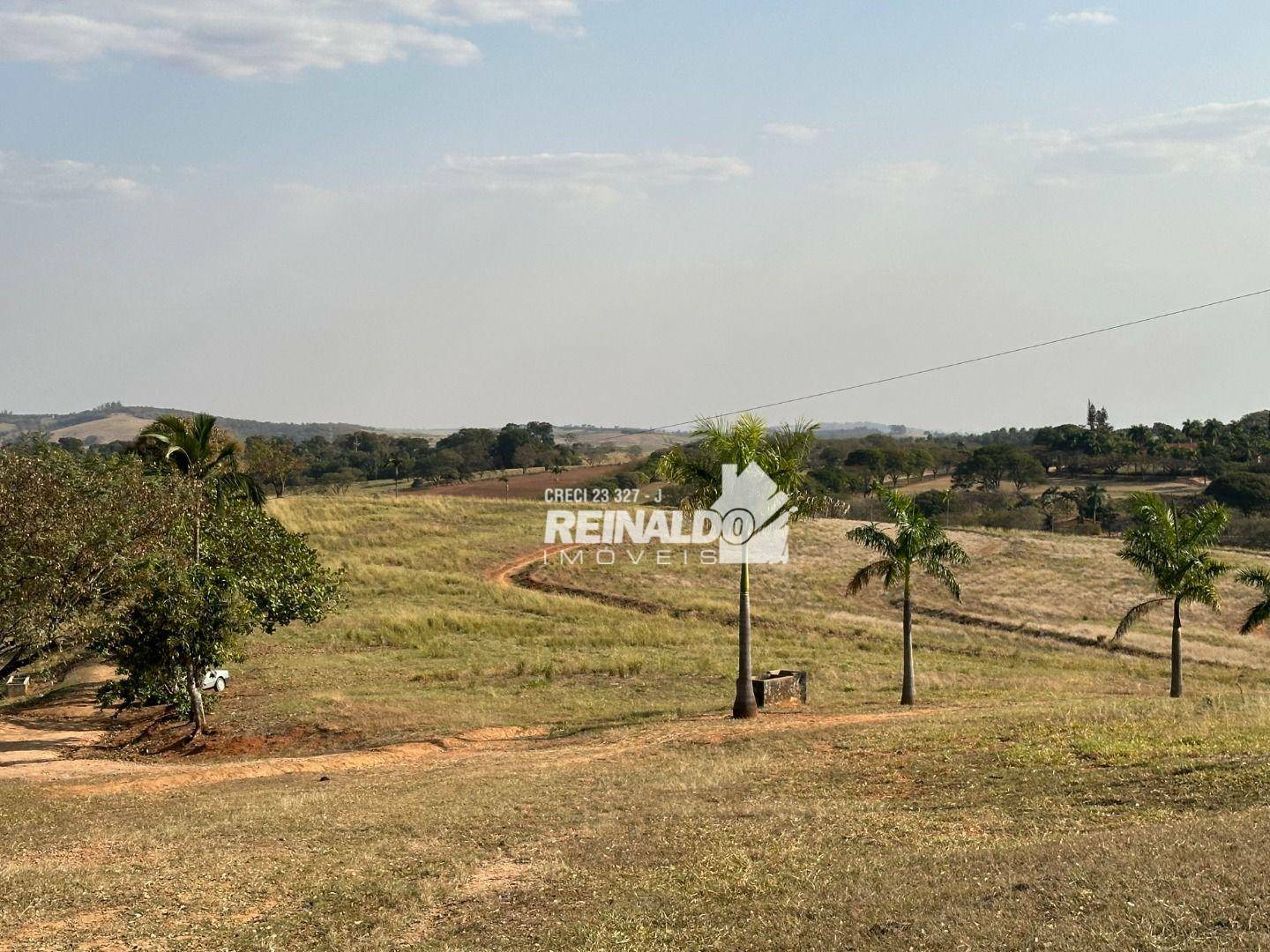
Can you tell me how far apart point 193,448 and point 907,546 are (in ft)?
62.9

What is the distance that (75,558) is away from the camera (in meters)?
18.0

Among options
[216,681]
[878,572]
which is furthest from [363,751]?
Answer: [878,572]

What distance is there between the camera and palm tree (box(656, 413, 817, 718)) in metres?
24.3

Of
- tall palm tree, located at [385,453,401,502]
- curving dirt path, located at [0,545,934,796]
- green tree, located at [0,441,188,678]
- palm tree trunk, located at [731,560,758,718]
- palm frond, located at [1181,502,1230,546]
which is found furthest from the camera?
tall palm tree, located at [385,453,401,502]

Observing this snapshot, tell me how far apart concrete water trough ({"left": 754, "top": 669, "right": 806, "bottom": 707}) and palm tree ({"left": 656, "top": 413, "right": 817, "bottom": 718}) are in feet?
4.97

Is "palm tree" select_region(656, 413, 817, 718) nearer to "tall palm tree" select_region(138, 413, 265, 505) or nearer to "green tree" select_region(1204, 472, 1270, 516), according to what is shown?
"tall palm tree" select_region(138, 413, 265, 505)

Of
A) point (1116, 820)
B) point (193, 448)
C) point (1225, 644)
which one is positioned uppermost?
point (193, 448)

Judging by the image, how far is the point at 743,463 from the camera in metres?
24.2

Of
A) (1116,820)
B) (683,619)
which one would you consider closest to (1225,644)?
(683,619)

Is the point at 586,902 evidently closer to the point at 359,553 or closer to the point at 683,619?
the point at 683,619

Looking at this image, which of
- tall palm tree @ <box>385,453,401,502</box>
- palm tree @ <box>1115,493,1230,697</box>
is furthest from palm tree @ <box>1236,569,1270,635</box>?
tall palm tree @ <box>385,453,401,502</box>

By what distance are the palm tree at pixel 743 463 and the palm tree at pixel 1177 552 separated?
12.0 m

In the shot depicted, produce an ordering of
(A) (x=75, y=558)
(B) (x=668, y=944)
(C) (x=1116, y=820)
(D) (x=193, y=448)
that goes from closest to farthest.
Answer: (B) (x=668, y=944)
(C) (x=1116, y=820)
(A) (x=75, y=558)
(D) (x=193, y=448)

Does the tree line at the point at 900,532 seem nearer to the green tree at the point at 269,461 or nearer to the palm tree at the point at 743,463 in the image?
the palm tree at the point at 743,463
